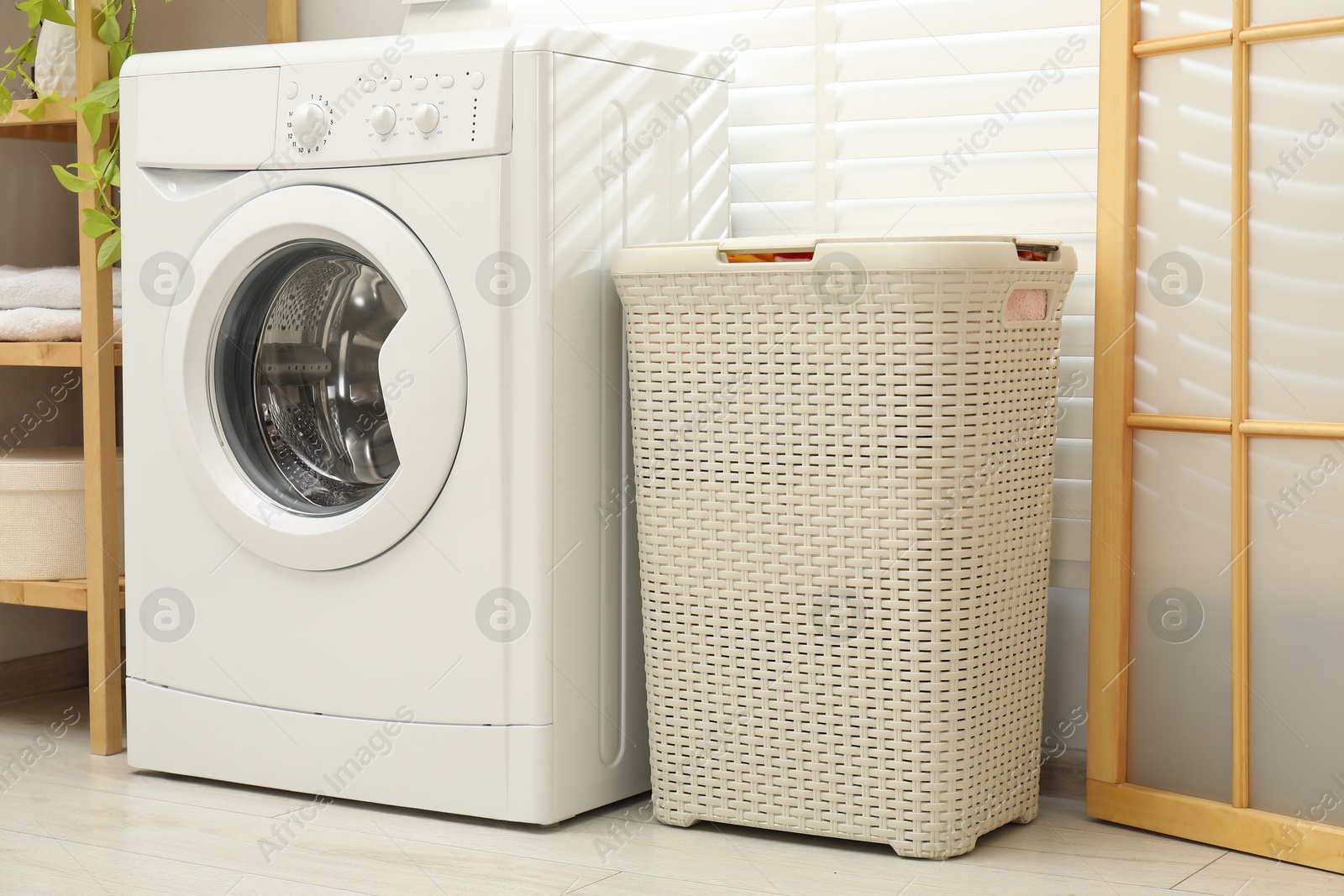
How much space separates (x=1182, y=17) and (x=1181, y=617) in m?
0.66

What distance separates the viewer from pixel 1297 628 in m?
1.36

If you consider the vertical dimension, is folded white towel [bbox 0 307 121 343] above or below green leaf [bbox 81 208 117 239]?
below

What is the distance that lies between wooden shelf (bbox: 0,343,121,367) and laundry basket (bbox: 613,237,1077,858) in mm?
796

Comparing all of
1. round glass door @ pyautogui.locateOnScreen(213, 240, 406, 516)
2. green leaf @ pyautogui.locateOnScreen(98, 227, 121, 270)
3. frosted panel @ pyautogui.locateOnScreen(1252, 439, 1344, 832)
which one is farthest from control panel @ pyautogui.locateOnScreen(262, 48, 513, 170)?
frosted panel @ pyautogui.locateOnScreen(1252, 439, 1344, 832)

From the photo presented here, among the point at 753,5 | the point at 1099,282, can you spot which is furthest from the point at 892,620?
the point at 753,5

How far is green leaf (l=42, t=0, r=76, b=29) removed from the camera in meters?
1.74

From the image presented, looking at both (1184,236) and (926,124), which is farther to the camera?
(926,124)

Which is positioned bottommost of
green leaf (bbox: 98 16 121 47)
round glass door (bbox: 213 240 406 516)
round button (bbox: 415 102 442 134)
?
round glass door (bbox: 213 240 406 516)

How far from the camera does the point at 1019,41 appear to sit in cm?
164

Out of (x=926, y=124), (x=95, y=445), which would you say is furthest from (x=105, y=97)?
(x=926, y=124)

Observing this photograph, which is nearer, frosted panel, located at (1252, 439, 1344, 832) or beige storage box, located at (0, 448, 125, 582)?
frosted panel, located at (1252, 439, 1344, 832)

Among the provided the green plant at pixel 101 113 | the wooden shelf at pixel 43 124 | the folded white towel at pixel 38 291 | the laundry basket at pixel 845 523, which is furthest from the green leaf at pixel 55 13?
the laundry basket at pixel 845 523

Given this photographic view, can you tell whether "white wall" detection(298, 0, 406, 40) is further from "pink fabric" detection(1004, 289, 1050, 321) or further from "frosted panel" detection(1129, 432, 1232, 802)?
"frosted panel" detection(1129, 432, 1232, 802)

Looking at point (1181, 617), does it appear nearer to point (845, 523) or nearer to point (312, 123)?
point (845, 523)
